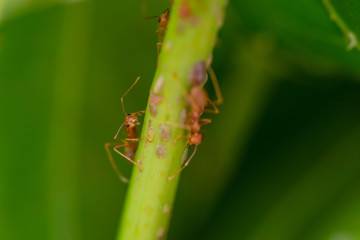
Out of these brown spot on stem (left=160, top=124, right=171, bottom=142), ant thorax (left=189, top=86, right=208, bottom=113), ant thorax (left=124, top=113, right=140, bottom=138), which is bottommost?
brown spot on stem (left=160, top=124, right=171, bottom=142)

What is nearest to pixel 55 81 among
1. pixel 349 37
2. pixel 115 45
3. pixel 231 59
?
pixel 115 45

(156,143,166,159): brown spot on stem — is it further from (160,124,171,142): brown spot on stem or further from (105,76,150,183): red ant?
(105,76,150,183): red ant

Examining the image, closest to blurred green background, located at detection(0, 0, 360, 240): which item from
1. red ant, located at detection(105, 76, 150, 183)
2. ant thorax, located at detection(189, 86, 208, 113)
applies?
red ant, located at detection(105, 76, 150, 183)

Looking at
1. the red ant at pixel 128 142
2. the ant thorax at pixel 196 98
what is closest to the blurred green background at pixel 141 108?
the red ant at pixel 128 142

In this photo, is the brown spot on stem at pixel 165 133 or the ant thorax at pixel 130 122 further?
the ant thorax at pixel 130 122

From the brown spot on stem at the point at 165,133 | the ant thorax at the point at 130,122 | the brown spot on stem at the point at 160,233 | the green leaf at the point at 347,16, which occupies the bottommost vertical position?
the brown spot on stem at the point at 160,233

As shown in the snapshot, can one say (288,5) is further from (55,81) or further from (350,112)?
(55,81)

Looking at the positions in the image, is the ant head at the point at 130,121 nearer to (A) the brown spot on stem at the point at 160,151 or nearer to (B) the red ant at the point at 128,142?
(B) the red ant at the point at 128,142

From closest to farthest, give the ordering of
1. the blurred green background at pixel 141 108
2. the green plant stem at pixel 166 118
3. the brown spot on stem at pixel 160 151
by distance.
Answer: the green plant stem at pixel 166 118, the brown spot on stem at pixel 160 151, the blurred green background at pixel 141 108

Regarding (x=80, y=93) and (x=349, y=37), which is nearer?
(x=349, y=37)
